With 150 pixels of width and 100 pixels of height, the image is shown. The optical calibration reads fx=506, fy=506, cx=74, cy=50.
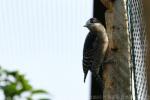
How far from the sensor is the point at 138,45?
4.60 metres

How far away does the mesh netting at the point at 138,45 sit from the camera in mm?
4301

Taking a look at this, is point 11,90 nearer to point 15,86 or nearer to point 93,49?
point 15,86

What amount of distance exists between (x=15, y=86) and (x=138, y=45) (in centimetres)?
340

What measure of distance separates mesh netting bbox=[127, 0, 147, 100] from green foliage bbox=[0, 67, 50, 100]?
2930 millimetres

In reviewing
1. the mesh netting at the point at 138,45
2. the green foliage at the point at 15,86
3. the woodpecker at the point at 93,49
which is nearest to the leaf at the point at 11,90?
the green foliage at the point at 15,86

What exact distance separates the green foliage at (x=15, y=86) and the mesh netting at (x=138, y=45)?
293 cm

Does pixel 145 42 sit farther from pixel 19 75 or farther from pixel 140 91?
pixel 19 75

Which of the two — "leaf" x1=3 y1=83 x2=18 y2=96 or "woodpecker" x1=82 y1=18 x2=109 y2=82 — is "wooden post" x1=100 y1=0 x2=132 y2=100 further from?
"leaf" x1=3 y1=83 x2=18 y2=96

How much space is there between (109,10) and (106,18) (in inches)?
4.3

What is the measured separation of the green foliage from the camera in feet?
4.19

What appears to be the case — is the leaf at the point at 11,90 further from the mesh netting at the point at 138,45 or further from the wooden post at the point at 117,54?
the mesh netting at the point at 138,45

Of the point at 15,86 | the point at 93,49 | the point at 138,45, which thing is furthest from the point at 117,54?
the point at 15,86

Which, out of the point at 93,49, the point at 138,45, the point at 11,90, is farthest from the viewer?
the point at 93,49

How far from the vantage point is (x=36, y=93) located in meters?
1.31
